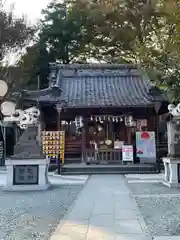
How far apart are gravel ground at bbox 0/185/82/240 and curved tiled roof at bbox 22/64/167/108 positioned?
26.6ft

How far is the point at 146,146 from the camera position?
16328mm

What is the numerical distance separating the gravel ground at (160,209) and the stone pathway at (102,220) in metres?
0.20

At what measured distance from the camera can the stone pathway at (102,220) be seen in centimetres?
469

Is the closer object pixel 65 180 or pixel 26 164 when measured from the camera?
pixel 26 164

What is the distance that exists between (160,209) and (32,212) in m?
2.66

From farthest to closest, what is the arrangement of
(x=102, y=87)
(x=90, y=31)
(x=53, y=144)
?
(x=90, y=31) → (x=102, y=87) → (x=53, y=144)

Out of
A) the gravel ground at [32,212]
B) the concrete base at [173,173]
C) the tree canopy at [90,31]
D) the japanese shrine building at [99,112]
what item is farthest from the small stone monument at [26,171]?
the tree canopy at [90,31]

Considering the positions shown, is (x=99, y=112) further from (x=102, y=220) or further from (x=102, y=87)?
(x=102, y=220)

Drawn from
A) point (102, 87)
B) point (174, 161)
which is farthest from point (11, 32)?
point (174, 161)

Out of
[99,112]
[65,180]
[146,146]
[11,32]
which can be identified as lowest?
[65,180]

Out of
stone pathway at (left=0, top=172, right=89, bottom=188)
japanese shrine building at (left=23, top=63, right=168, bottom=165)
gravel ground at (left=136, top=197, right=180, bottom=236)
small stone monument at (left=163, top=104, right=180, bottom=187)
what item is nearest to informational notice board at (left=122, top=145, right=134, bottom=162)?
japanese shrine building at (left=23, top=63, right=168, bottom=165)

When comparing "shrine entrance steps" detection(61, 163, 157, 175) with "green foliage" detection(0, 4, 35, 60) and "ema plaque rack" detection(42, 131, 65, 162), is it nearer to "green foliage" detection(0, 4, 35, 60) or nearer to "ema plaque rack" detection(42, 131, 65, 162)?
"ema plaque rack" detection(42, 131, 65, 162)

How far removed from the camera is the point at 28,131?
10.4m

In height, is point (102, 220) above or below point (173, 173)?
below
